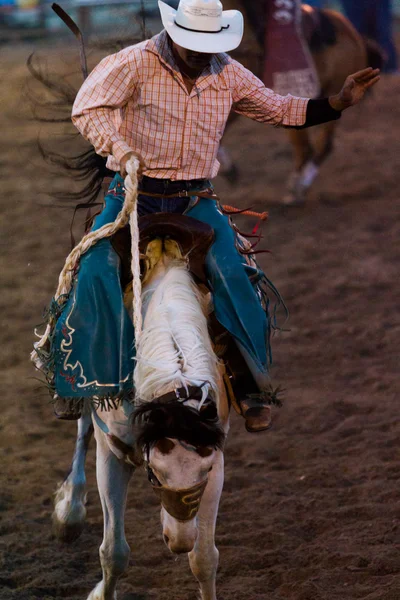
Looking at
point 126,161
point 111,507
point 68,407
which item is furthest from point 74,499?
point 126,161

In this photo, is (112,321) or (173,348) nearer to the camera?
(173,348)

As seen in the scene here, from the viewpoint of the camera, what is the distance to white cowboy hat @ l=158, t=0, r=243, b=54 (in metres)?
3.31

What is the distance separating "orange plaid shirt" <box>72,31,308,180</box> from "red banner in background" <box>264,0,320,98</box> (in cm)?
561

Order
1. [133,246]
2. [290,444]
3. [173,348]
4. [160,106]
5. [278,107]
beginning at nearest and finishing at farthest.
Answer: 1. [173,348]
2. [133,246]
3. [160,106]
4. [278,107]
5. [290,444]

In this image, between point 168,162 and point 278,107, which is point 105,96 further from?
point 278,107

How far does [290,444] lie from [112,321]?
2.22 m

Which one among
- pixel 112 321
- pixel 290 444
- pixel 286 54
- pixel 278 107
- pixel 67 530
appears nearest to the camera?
pixel 112 321

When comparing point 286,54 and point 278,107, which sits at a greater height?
point 278,107

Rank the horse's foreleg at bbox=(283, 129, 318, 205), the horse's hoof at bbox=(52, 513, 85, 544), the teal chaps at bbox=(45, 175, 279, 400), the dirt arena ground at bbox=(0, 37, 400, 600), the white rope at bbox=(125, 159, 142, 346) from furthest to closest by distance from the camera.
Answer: the horse's foreleg at bbox=(283, 129, 318, 205) → the horse's hoof at bbox=(52, 513, 85, 544) → the dirt arena ground at bbox=(0, 37, 400, 600) → the teal chaps at bbox=(45, 175, 279, 400) → the white rope at bbox=(125, 159, 142, 346)

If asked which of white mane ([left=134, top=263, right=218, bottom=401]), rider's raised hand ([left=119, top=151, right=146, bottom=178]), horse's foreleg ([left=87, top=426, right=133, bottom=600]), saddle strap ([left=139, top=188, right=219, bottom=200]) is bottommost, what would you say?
horse's foreleg ([left=87, top=426, right=133, bottom=600])

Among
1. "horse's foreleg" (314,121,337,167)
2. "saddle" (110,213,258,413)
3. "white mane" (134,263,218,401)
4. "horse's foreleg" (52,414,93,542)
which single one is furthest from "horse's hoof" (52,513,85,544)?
"horse's foreleg" (314,121,337,167)

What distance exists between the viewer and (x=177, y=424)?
9.27 feet

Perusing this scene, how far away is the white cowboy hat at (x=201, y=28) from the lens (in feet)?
10.9

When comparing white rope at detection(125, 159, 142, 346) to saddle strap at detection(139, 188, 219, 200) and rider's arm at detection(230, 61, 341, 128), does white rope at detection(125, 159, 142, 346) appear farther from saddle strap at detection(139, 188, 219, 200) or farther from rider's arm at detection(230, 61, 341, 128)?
rider's arm at detection(230, 61, 341, 128)
